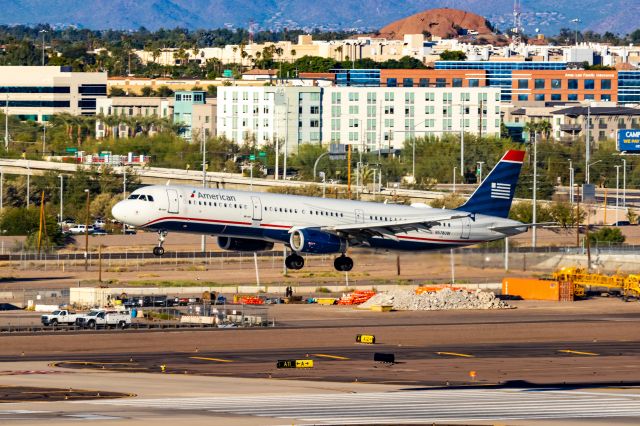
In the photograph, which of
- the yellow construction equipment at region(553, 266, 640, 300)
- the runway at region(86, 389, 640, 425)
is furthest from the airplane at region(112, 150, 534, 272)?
the runway at region(86, 389, 640, 425)

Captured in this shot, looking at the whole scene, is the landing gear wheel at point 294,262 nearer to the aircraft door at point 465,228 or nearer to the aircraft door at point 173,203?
the aircraft door at point 173,203

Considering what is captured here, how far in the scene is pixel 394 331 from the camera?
104m

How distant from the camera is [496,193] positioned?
4333 inches

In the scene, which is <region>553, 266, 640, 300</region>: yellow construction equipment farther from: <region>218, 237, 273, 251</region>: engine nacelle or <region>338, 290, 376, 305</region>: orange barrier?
<region>218, 237, 273, 251</region>: engine nacelle

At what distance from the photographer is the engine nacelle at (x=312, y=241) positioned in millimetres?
97375

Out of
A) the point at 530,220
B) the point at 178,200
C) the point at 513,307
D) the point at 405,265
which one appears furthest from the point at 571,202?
the point at 178,200

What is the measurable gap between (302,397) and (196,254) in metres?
93.9

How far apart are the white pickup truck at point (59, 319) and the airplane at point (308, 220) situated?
1006 centimetres

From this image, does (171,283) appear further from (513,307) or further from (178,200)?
(178,200)

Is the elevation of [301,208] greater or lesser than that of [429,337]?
greater

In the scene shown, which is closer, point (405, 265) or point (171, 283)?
point (171, 283)

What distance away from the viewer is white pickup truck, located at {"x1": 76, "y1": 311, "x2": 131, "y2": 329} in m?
105

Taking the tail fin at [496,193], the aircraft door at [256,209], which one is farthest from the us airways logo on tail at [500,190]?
the aircraft door at [256,209]

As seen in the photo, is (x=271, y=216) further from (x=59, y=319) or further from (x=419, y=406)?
(x=419, y=406)
